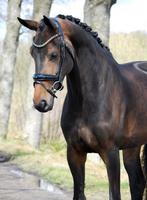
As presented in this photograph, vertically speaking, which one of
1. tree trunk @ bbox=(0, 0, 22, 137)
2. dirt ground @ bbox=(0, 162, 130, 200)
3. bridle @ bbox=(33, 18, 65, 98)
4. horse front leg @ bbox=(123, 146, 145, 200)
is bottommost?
dirt ground @ bbox=(0, 162, 130, 200)

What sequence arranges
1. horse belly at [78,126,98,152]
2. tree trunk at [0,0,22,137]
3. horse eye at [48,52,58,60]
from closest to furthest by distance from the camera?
horse eye at [48,52,58,60], horse belly at [78,126,98,152], tree trunk at [0,0,22,137]

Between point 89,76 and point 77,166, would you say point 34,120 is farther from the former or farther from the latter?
point 89,76

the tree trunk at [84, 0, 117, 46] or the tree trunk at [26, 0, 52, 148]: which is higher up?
the tree trunk at [84, 0, 117, 46]

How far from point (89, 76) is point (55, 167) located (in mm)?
6992

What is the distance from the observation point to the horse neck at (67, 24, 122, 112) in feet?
15.4

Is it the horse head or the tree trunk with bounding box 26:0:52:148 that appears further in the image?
the tree trunk with bounding box 26:0:52:148

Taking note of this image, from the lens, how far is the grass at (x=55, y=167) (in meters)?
9.05

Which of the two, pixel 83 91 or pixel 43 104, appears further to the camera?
pixel 83 91

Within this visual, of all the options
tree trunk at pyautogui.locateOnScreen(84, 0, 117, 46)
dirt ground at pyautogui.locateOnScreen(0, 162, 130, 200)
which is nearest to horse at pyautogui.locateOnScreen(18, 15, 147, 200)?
dirt ground at pyautogui.locateOnScreen(0, 162, 130, 200)

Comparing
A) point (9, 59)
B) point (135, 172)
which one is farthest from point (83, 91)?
point (9, 59)

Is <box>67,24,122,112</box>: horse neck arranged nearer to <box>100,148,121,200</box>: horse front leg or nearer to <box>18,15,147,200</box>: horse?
<box>18,15,147,200</box>: horse

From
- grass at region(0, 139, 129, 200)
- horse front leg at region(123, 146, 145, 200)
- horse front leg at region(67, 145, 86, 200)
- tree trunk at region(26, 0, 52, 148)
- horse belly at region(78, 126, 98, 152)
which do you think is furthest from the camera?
tree trunk at region(26, 0, 52, 148)

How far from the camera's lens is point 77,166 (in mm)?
4859

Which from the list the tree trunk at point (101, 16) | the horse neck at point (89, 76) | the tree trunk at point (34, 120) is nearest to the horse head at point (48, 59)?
the horse neck at point (89, 76)
